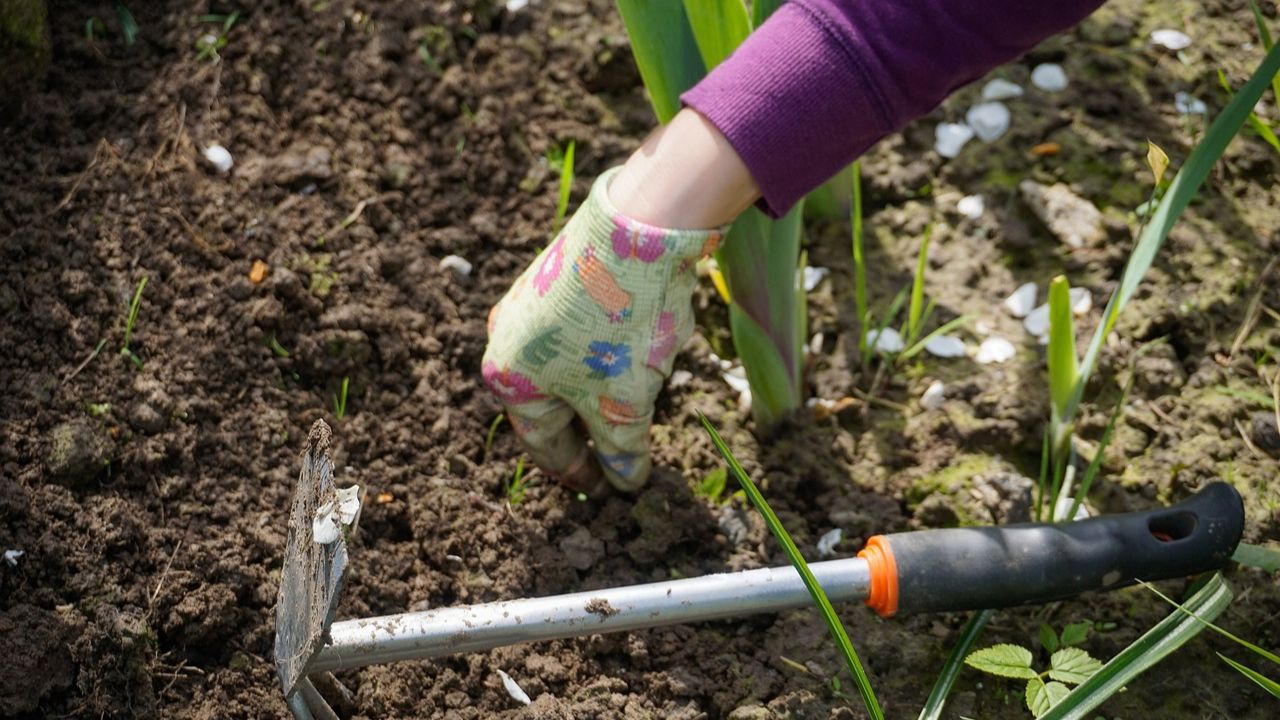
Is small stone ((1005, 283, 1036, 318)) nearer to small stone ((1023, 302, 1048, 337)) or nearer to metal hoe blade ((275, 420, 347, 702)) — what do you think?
small stone ((1023, 302, 1048, 337))

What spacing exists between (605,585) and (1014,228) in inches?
36.2

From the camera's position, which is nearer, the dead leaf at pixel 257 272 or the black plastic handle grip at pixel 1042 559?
the black plastic handle grip at pixel 1042 559

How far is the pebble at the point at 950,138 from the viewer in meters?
1.93

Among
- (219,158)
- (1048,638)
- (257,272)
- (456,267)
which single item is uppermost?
(219,158)

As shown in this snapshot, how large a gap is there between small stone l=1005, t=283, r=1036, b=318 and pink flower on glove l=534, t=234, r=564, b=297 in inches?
31.1

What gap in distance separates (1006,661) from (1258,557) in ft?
1.10

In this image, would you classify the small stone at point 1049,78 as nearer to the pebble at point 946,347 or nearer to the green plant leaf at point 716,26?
the pebble at point 946,347

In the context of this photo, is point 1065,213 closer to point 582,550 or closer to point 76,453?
point 582,550

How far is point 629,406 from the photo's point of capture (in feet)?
4.64

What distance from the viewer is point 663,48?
1400 millimetres

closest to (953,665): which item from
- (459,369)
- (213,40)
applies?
(459,369)

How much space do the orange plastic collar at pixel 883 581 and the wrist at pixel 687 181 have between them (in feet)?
1.45

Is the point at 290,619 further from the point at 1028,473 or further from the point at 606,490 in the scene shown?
the point at 1028,473

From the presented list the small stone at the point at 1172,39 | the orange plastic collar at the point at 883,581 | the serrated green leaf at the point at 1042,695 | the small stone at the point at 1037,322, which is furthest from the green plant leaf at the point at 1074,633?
the small stone at the point at 1172,39
